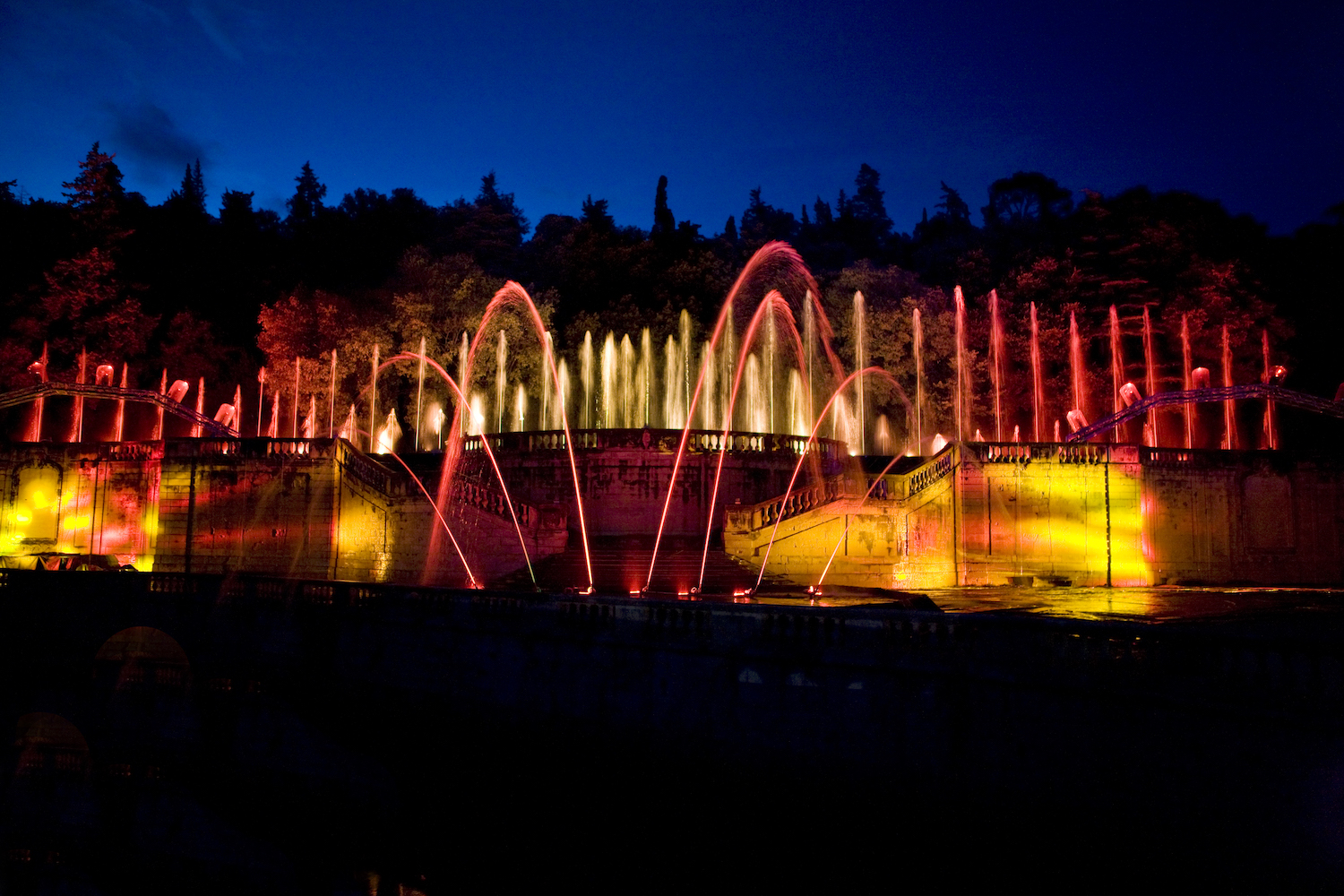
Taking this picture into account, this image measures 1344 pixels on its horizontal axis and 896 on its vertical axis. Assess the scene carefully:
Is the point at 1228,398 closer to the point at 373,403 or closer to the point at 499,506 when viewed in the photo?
the point at 499,506

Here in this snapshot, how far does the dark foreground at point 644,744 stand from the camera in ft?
32.5

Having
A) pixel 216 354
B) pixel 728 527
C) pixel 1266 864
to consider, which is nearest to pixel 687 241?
pixel 216 354

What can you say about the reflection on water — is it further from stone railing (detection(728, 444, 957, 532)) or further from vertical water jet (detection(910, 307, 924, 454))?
vertical water jet (detection(910, 307, 924, 454))

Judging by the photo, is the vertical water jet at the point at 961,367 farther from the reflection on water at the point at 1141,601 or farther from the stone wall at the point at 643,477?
the reflection on water at the point at 1141,601

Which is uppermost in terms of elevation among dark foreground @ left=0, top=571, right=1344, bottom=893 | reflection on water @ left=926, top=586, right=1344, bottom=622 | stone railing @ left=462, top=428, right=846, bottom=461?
stone railing @ left=462, top=428, right=846, bottom=461

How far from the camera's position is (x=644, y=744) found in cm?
1441

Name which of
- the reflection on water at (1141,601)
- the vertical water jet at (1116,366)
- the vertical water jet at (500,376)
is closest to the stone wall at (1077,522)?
the reflection on water at (1141,601)

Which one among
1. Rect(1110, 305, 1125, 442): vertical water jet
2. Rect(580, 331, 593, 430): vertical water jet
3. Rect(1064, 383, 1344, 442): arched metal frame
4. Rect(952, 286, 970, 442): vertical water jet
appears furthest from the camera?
Rect(580, 331, 593, 430): vertical water jet

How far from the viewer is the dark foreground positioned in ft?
32.5

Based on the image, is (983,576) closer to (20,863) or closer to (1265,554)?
(1265,554)

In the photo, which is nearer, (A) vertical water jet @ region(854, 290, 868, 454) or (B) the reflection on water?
(B) the reflection on water

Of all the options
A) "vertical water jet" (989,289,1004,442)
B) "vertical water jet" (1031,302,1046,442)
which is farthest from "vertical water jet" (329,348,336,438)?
"vertical water jet" (1031,302,1046,442)

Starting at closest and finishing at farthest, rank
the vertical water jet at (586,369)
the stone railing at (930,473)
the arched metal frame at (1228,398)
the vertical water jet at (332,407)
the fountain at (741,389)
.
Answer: the stone railing at (930,473)
the arched metal frame at (1228,398)
the fountain at (741,389)
the vertical water jet at (332,407)
the vertical water jet at (586,369)

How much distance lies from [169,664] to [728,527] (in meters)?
15.0
